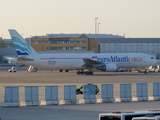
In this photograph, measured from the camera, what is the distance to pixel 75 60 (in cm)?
6600

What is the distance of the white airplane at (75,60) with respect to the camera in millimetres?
64062

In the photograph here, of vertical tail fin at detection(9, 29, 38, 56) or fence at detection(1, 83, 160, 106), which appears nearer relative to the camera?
fence at detection(1, 83, 160, 106)

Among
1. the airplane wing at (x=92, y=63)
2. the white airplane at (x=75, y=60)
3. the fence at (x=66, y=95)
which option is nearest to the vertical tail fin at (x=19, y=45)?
the white airplane at (x=75, y=60)

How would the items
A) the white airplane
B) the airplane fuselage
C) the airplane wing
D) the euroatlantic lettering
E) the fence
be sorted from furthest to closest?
the euroatlantic lettering, the airplane wing, the airplane fuselage, the white airplane, the fence

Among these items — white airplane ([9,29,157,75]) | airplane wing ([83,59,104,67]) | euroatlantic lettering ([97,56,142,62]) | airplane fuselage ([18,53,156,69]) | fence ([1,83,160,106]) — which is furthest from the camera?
euroatlantic lettering ([97,56,142,62])

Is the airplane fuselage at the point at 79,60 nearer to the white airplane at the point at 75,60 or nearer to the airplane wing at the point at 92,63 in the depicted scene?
the white airplane at the point at 75,60

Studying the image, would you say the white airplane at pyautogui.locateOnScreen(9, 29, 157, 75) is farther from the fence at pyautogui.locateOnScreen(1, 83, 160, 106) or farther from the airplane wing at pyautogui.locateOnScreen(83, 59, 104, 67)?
the fence at pyautogui.locateOnScreen(1, 83, 160, 106)

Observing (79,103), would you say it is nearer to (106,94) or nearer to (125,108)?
(106,94)

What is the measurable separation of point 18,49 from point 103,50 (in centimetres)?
6418

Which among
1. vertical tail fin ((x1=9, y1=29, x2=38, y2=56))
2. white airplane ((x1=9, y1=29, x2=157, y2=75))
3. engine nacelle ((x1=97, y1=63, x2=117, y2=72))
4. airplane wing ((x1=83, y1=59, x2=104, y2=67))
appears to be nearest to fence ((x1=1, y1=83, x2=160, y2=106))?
engine nacelle ((x1=97, y1=63, x2=117, y2=72))

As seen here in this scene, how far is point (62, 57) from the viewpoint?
65438mm

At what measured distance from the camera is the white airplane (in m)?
64.1

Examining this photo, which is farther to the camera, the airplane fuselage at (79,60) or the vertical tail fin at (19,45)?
the airplane fuselage at (79,60)

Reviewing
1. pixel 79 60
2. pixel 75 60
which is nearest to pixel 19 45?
pixel 75 60
